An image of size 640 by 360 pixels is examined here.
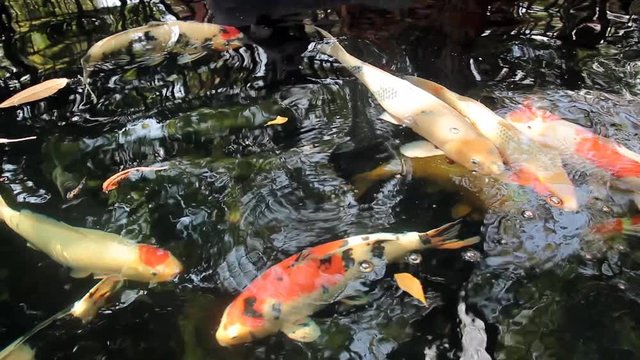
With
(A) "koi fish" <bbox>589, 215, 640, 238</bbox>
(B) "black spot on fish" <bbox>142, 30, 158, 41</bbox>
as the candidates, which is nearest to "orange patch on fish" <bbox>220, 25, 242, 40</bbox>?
(B) "black spot on fish" <bbox>142, 30, 158, 41</bbox>

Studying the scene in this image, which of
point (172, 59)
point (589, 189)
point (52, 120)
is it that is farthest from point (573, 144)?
point (52, 120)

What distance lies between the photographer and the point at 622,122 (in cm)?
315

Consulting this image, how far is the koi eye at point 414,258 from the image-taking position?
245 cm

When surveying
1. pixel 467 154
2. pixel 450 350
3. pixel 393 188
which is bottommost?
pixel 450 350

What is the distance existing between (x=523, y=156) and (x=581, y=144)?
0.32 m

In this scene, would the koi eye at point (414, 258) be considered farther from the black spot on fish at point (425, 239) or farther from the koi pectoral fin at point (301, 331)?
the koi pectoral fin at point (301, 331)

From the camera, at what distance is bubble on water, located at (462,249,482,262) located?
2473 mm

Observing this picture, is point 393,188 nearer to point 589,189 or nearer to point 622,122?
point 589,189

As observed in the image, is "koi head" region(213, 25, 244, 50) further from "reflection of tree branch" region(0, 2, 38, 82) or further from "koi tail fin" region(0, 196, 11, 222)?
"koi tail fin" region(0, 196, 11, 222)

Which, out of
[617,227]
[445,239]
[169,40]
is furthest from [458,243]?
[169,40]

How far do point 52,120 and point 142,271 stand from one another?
4.89 ft

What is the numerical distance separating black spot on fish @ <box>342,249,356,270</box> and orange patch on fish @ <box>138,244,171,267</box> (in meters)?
0.73

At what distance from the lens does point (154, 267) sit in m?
2.44

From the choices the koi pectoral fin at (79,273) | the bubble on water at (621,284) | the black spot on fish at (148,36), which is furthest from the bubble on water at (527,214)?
the black spot on fish at (148,36)
